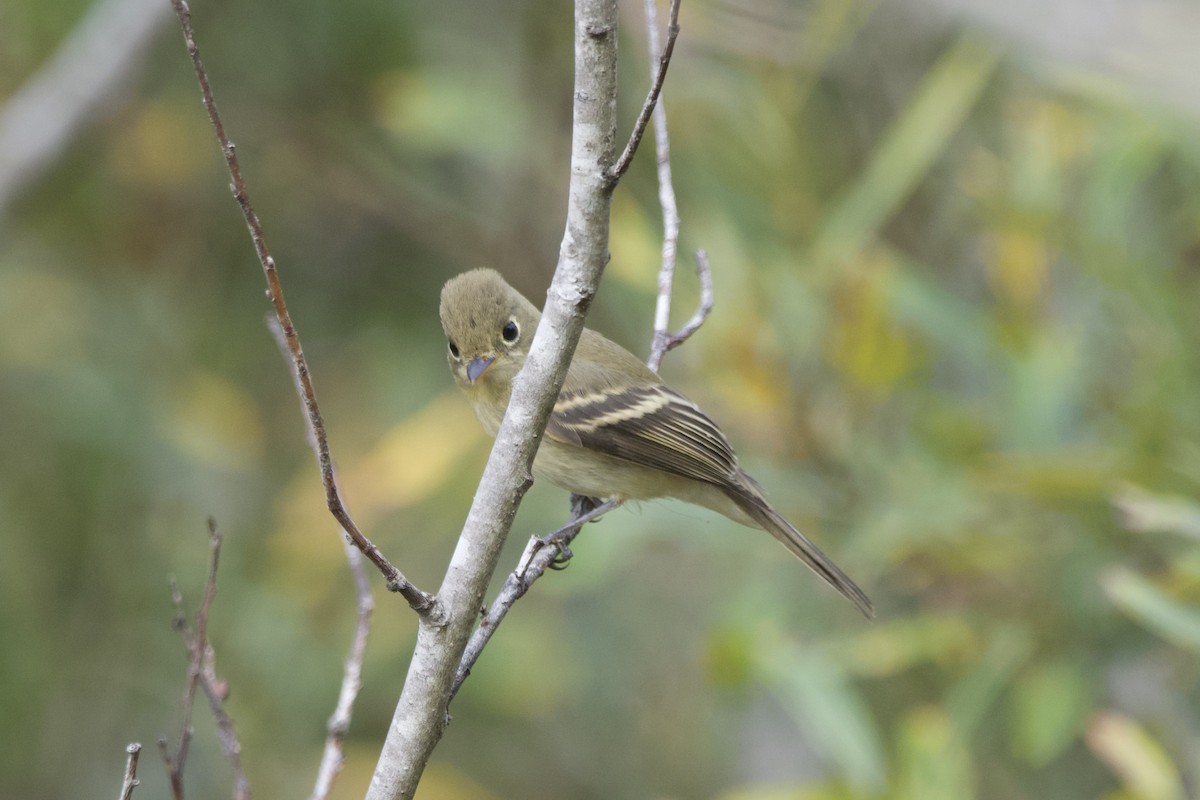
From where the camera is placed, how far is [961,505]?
345cm

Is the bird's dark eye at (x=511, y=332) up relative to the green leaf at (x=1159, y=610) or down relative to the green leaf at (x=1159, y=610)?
up

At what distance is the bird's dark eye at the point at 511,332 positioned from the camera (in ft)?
10.6

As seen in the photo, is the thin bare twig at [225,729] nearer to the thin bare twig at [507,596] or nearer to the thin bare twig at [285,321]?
the thin bare twig at [507,596]

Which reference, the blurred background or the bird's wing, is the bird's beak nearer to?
the bird's wing

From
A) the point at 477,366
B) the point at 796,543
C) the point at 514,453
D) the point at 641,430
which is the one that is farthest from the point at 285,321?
the point at 796,543

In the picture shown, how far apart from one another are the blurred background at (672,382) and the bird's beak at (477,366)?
0.70 meters

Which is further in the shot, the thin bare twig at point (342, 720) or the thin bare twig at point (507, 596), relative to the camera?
the thin bare twig at point (342, 720)

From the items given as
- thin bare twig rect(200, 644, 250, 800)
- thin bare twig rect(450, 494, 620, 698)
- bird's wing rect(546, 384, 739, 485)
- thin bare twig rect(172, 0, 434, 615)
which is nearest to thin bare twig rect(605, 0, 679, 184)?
thin bare twig rect(172, 0, 434, 615)

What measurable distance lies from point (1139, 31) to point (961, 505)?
4.18 feet

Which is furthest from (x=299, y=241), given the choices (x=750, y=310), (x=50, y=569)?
(x=750, y=310)

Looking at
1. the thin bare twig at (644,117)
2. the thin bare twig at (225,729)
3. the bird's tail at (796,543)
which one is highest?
the bird's tail at (796,543)

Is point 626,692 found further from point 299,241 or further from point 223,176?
point 223,176

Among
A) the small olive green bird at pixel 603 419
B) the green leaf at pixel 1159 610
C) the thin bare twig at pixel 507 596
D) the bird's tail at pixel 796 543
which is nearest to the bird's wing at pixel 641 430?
the small olive green bird at pixel 603 419

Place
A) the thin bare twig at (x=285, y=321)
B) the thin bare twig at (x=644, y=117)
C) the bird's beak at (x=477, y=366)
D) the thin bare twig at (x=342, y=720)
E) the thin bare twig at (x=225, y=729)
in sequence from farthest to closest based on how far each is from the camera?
the bird's beak at (x=477, y=366) < the thin bare twig at (x=342, y=720) < the thin bare twig at (x=225, y=729) < the thin bare twig at (x=644, y=117) < the thin bare twig at (x=285, y=321)
